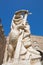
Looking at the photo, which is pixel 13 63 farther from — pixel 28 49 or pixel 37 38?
pixel 37 38

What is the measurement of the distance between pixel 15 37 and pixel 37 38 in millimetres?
22618

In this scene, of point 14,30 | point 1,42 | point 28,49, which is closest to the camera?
point 28,49

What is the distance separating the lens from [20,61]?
262 inches

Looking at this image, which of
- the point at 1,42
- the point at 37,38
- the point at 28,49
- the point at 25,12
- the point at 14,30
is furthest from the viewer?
the point at 37,38

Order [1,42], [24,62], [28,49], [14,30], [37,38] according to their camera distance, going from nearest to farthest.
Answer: [24,62]
[28,49]
[14,30]
[1,42]
[37,38]

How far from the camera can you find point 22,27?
25.5ft

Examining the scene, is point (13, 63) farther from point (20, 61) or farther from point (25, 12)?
point (25, 12)

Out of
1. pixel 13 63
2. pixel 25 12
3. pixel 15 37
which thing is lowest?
pixel 13 63

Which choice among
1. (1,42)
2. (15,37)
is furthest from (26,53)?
(1,42)

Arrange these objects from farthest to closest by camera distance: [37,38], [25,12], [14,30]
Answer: [37,38], [25,12], [14,30]

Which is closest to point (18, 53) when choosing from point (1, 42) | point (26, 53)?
point (26, 53)

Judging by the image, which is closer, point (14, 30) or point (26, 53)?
point (26, 53)

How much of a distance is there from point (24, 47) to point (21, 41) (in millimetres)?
245

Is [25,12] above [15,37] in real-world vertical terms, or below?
above
